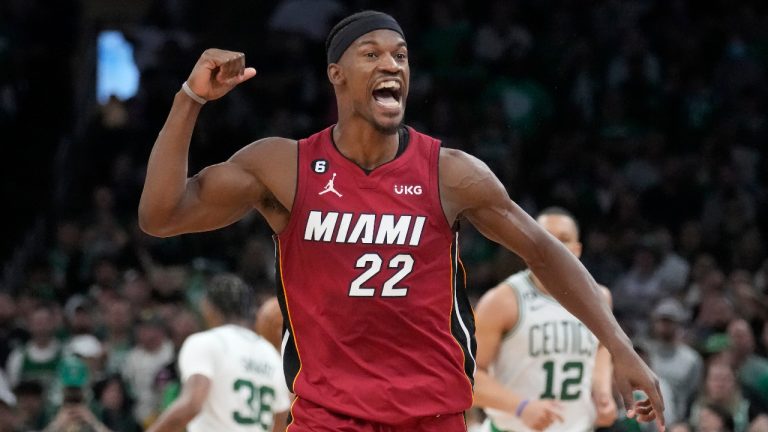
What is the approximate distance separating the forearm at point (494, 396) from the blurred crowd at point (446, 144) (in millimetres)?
4254

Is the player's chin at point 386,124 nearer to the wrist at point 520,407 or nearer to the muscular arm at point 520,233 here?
the muscular arm at point 520,233

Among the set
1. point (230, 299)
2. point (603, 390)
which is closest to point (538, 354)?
point (603, 390)

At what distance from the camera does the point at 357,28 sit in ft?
16.1

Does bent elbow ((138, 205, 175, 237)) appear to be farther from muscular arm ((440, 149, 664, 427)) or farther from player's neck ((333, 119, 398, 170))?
muscular arm ((440, 149, 664, 427))

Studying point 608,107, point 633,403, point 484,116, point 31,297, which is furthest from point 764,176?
point 633,403

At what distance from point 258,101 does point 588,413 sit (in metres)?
9.09

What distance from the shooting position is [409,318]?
481 cm

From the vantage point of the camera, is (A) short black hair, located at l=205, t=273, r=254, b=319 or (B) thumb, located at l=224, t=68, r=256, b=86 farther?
(A) short black hair, located at l=205, t=273, r=254, b=319

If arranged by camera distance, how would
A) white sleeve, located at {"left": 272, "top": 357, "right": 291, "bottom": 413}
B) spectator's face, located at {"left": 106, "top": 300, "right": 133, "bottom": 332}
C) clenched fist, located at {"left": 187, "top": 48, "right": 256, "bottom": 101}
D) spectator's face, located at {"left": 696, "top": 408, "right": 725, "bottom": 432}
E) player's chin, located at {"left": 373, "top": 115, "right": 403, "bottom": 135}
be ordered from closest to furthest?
1. clenched fist, located at {"left": 187, "top": 48, "right": 256, "bottom": 101}
2. player's chin, located at {"left": 373, "top": 115, "right": 403, "bottom": 135}
3. white sleeve, located at {"left": 272, "top": 357, "right": 291, "bottom": 413}
4. spectator's face, located at {"left": 696, "top": 408, "right": 725, "bottom": 432}
5. spectator's face, located at {"left": 106, "top": 300, "right": 133, "bottom": 332}

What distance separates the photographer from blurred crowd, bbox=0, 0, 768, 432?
1229 cm

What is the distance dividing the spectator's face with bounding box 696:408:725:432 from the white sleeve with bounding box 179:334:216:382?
3.76m

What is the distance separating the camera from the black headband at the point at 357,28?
16.1 feet

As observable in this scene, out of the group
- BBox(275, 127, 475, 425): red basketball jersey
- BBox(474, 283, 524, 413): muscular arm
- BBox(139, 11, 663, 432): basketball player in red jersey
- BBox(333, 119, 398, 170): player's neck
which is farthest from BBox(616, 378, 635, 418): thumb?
BBox(474, 283, 524, 413): muscular arm

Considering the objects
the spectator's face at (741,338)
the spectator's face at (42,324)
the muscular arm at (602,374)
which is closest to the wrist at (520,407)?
the muscular arm at (602,374)
